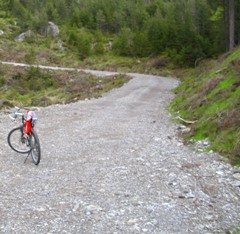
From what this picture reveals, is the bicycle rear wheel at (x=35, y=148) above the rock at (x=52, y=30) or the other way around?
above

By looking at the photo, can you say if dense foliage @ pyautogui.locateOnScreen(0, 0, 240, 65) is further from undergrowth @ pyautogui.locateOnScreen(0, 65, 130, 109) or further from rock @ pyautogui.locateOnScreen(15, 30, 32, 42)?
undergrowth @ pyautogui.locateOnScreen(0, 65, 130, 109)

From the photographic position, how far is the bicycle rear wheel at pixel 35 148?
9.09 meters

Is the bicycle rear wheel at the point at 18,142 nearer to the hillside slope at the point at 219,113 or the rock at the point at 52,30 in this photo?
the hillside slope at the point at 219,113

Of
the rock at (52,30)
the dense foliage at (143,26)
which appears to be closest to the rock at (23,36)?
the rock at (52,30)

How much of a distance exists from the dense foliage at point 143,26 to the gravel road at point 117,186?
73.3ft

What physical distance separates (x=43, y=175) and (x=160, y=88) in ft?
68.5

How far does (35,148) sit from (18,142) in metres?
1.26

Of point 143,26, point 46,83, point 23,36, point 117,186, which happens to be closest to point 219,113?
point 117,186

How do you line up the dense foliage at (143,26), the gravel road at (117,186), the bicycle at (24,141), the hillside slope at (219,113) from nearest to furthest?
the gravel road at (117,186)
the bicycle at (24,141)
the hillside slope at (219,113)
the dense foliage at (143,26)

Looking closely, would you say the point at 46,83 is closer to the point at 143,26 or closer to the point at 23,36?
the point at 143,26

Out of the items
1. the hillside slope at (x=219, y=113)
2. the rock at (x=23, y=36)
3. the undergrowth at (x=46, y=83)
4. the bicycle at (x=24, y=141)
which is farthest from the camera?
the rock at (x=23, y=36)

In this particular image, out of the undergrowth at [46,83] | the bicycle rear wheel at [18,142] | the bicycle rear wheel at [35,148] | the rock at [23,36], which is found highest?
the bicycle rear wheel at [35,148]

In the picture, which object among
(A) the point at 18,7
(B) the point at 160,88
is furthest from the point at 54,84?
(A) the point at 18,7

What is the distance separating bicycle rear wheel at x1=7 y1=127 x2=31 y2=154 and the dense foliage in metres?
24.2
